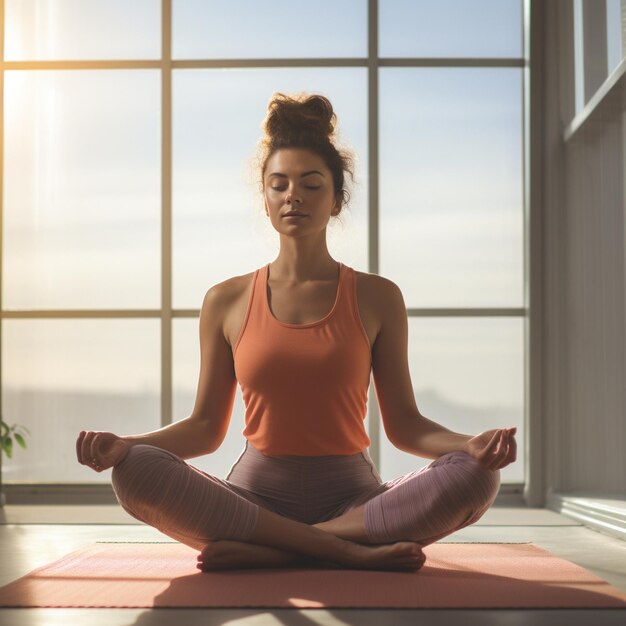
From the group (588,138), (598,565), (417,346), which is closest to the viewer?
(598,565)

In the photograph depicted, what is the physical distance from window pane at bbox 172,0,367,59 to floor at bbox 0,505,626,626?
2.12 metres

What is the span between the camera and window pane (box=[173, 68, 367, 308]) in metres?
4.46

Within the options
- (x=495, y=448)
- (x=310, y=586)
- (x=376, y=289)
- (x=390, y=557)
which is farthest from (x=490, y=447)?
(x=376, y=289)

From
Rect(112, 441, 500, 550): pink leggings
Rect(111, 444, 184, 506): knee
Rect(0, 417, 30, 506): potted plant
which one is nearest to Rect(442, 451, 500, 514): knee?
Rect(112, 441, 500, 550): pink leggings

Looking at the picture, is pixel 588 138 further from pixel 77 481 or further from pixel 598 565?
pixel 77 481

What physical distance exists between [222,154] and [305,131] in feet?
6.27

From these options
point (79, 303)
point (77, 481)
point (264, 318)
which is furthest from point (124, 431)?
point (264, 318)

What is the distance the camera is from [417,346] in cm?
438

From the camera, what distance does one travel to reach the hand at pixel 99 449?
2.04 metres

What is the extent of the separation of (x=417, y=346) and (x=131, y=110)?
1691mm

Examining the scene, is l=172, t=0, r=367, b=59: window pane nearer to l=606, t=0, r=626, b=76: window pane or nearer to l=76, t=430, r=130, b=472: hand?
l=606, t=0, r=626, b=76: window pane

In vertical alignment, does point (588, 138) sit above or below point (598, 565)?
above

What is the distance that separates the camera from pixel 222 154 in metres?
4.48

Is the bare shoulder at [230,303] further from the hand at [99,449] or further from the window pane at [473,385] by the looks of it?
the window pane at [473,385]
